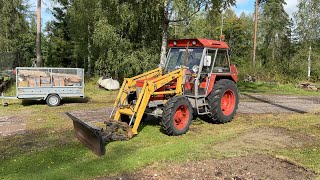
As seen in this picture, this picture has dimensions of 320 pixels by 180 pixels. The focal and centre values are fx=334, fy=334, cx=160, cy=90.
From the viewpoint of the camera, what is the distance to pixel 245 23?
51219mm

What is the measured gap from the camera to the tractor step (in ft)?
20.5

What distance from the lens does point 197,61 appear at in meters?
8.80

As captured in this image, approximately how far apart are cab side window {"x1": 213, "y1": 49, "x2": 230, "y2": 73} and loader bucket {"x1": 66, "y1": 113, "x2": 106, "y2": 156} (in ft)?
13.3

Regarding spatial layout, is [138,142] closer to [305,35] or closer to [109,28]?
[109,28]

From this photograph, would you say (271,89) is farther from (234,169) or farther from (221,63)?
(234,169)

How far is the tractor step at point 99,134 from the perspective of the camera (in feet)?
20.5

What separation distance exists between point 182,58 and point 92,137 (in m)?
3.61

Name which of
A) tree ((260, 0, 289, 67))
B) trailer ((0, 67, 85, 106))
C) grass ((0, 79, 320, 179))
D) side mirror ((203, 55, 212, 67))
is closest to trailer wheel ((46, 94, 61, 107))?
trailer ((0, 67, 85, 106))

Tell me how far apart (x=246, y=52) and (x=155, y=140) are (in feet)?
135

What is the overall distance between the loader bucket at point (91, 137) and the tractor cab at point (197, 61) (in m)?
2.92

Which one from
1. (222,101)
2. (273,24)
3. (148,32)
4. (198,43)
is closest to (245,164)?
(198,43)

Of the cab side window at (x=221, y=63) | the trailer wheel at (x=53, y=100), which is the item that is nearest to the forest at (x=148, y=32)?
the trailer wheel at (x=53, y=100)

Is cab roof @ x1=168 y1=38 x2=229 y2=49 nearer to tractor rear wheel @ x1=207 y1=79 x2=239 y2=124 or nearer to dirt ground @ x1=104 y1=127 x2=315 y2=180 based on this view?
tractor rear wheel @ x1=207 y1=79 x2=239 y2=124

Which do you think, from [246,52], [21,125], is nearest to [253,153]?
[21,125]
